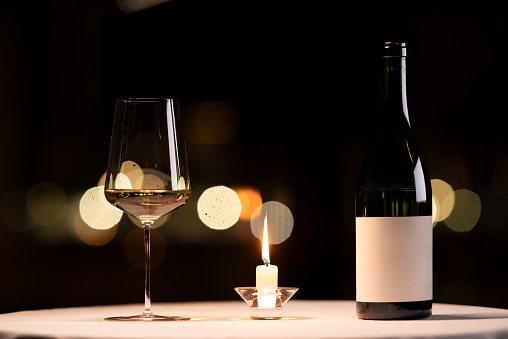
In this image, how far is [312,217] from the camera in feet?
14.5

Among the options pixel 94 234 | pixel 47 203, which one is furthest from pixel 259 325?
pixel 47 203

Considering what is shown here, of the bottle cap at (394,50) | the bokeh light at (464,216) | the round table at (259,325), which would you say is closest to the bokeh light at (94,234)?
the bokeh light at (464,216)

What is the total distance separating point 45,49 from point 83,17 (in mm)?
418

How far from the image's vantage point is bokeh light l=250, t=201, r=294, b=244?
4.53 m

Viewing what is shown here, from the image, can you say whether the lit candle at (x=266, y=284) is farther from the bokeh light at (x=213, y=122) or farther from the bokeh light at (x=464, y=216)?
the bokeh light at (x=464, y=216)

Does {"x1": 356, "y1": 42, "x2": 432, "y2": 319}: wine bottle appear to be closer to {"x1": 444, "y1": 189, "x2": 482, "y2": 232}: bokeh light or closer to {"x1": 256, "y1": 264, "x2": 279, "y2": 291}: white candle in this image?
{"x1": 256, "y1": 264, "x2": 279, "y2": 291}: white candle

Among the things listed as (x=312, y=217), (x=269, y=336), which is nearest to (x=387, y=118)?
(x=269, y=336)

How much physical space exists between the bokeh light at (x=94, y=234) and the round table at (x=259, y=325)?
12.0ft

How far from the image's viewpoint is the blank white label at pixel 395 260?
2.79ft

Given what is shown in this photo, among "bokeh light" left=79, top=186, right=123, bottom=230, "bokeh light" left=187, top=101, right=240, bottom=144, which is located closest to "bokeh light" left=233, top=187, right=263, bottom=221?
"bokeh light" left=187, top=101, right=240, bottom=144

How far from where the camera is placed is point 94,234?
4789 mm

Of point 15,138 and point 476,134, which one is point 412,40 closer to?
point 476,134

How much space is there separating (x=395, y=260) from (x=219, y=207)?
5241 mm

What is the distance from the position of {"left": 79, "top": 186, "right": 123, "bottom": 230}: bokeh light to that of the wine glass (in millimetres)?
4086
